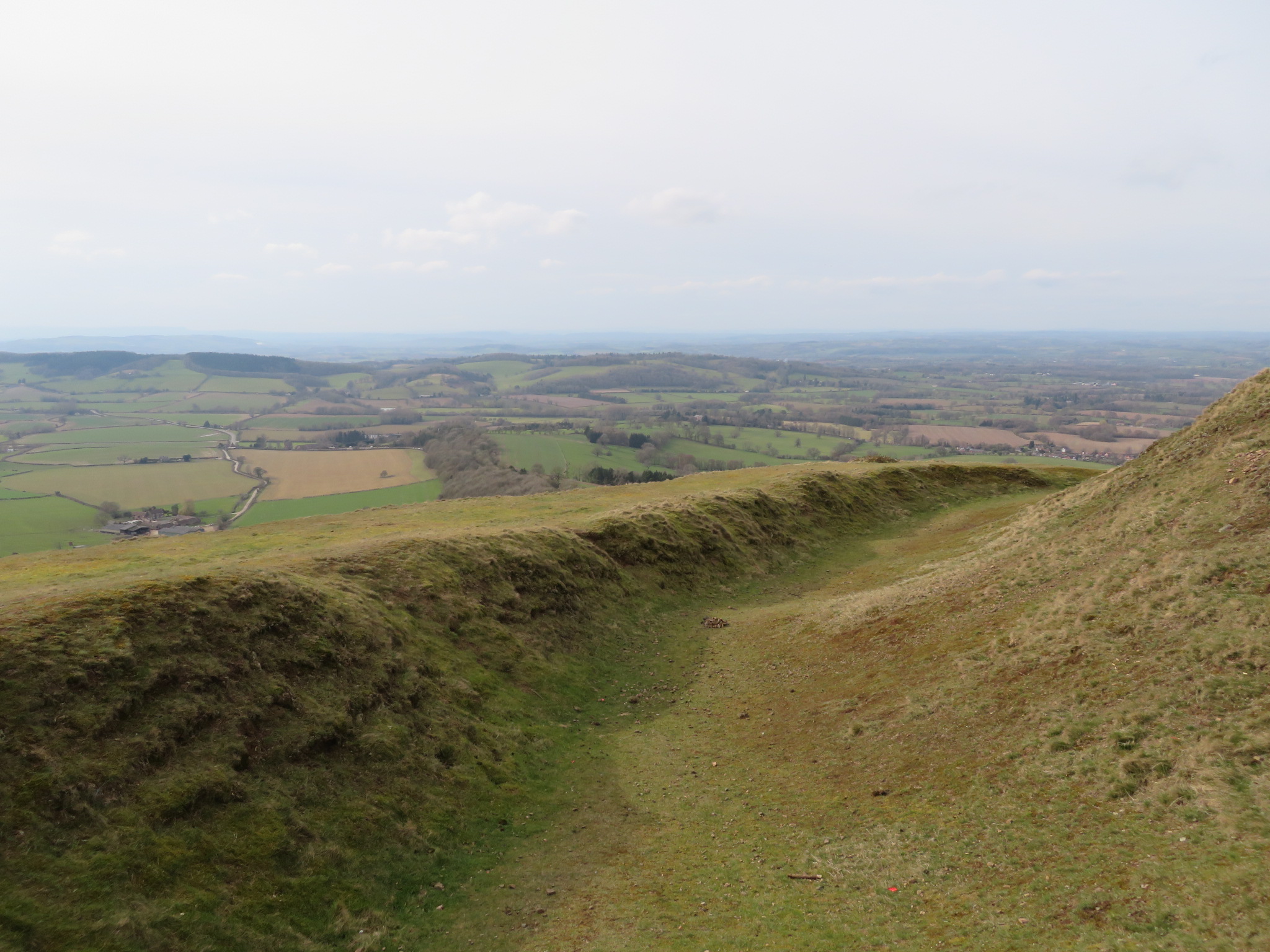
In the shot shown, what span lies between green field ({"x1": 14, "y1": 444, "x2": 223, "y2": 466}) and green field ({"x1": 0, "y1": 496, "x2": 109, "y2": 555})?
150 feet

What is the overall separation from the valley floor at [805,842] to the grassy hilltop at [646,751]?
0.31ft

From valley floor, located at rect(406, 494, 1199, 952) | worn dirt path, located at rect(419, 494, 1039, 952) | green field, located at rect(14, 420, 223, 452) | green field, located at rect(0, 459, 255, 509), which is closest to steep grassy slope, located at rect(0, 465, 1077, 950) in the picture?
worn dirt path, located at rect(419, 494, 1039, 952)

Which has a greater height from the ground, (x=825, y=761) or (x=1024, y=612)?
(x=1024, y=612)

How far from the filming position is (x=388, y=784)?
63.0 feet

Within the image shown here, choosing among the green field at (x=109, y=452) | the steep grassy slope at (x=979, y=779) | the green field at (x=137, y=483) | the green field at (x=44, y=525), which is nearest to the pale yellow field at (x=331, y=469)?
the green field at (x=137, y=483)

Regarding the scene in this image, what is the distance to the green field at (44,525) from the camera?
75.7 metres

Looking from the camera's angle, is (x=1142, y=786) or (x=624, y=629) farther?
(x=624, y=629)

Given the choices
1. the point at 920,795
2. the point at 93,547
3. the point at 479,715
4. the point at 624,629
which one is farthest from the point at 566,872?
the point at 93,547

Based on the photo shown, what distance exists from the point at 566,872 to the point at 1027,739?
13.7 meters

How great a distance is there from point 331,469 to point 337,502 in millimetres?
34779

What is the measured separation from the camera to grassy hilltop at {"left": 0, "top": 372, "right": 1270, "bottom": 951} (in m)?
13.3

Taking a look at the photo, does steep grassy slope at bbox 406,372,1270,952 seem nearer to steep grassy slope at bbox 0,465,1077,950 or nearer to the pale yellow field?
steep grassy slope at bbox 0,465,1077,950

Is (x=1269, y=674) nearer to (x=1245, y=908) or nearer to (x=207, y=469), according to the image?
(x=1245, y=908)

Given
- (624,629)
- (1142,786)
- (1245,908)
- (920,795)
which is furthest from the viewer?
(624,629)
